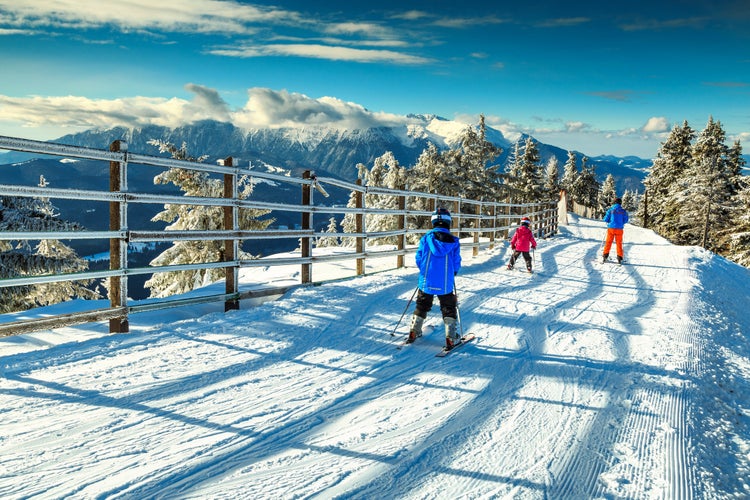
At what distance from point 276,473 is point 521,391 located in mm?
2316

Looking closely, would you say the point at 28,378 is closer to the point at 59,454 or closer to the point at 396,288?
the point at 59,454

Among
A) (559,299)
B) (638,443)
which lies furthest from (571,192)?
(638,443)

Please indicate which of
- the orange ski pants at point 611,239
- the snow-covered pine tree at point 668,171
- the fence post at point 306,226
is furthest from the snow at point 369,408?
the snow-covered pine tree at point 668,171

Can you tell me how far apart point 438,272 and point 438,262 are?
12 centimetres

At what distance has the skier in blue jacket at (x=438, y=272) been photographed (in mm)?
5293

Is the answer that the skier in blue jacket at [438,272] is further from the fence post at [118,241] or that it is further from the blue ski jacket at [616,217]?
the blue ski jacket at [616,217]

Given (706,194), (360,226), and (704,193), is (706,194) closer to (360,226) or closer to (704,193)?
(704,193)

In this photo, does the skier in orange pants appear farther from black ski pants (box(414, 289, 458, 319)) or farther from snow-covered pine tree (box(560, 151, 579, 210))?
snow-covered pine tree (box(560, 151, 579, 210))

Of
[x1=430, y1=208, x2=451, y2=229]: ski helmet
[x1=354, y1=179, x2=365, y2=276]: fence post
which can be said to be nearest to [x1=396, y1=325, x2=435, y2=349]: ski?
[x1=430, y1=208, x2=451, y2=229]: ski helmet

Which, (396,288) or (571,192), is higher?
(571,192)

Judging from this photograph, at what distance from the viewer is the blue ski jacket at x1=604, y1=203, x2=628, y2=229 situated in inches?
523

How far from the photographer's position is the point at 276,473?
267 cm

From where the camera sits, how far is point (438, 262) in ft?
17.6

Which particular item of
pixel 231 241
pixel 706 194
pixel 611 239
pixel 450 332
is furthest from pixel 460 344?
pixel 706 194
